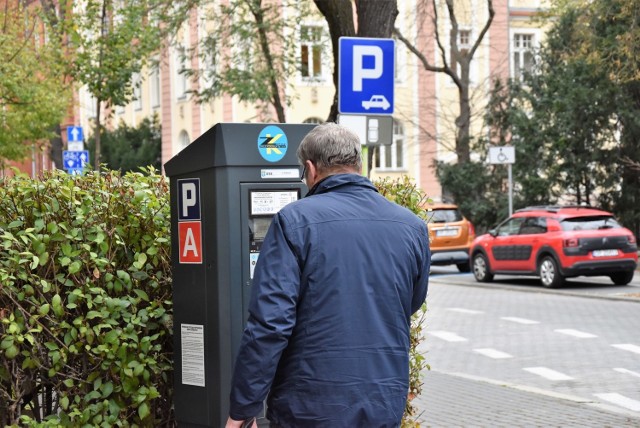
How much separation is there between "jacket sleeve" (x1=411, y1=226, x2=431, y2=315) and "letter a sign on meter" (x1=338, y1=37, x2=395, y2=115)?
637cm

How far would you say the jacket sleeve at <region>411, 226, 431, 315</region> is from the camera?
3.99m

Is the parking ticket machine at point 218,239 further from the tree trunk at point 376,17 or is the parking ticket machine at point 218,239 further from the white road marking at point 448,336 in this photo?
the white road marking at point 448,336

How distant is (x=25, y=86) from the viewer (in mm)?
26625

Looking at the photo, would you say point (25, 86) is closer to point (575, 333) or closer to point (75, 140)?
point (75, 140)

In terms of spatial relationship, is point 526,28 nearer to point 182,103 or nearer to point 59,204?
point 182,103

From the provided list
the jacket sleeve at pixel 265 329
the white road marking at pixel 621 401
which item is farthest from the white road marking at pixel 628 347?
the jacket sleeve at pixel 265 329

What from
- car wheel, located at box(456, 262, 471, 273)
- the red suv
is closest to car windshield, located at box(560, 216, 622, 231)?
the red suv

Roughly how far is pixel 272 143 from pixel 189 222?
49 cm

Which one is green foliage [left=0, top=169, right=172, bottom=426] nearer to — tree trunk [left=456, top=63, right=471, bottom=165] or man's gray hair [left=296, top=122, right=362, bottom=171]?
man's gray hair [left=296, top=122, right=362, bottom=171]

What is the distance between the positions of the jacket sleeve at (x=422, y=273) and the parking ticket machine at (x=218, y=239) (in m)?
1.05

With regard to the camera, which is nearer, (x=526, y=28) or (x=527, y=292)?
(x=527, y=292)

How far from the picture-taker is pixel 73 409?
5395 mm

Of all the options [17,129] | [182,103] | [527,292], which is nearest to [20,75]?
[17,129]

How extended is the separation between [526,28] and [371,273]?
158ft
